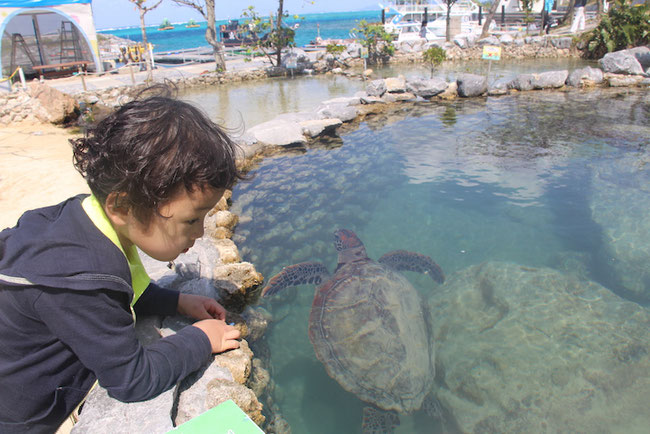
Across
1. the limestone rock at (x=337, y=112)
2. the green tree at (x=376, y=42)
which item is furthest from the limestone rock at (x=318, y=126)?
the green tree at (x=376, y=42)

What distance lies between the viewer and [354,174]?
6527mm

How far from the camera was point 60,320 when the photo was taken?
1141 millimetres

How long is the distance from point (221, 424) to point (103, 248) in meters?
0.69

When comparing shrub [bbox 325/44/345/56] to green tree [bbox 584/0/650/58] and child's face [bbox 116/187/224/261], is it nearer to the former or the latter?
green tree [bbox 584/0/650/58]

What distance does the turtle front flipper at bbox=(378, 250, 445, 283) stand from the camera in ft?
13.1

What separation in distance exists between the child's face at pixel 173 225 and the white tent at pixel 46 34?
16759mm

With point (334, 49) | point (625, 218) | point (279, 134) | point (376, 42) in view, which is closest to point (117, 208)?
point (625, 218)

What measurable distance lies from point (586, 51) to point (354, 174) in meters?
21.1

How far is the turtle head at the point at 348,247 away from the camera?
3.86m

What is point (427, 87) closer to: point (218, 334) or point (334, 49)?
point (334, 49)

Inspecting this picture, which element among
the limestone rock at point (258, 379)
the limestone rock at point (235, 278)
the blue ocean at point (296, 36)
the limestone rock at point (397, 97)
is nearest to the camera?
the limestone rock at point (258, 379)

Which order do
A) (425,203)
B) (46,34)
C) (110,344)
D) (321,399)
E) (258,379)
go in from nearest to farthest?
(110,344), (258,379), (321,399), (425,203), (46,34)

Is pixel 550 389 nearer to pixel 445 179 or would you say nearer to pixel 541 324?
pixel 541 324

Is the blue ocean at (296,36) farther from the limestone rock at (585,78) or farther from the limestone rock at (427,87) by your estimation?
the limestone rock at (585,78)
